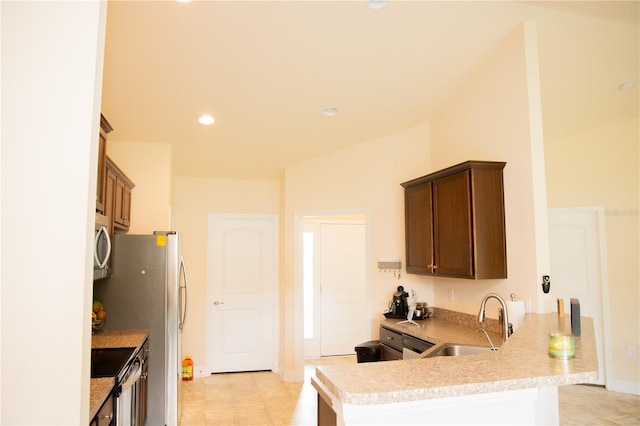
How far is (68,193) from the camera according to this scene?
49.9 inches

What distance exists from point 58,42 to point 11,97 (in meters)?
0.21

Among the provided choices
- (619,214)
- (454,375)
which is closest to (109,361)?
(454,375)

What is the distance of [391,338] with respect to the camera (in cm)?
402

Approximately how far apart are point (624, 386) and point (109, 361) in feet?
16.5

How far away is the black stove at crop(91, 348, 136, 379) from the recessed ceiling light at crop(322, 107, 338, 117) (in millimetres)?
2470

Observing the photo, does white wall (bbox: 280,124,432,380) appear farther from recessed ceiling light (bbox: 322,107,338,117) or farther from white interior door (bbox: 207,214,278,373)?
recessed ceiling light (bbox: 322,107,338,117)

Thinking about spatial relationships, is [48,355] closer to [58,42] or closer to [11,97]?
[11,97]

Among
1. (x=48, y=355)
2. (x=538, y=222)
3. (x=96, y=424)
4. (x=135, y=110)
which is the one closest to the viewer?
(x=48, y=355)

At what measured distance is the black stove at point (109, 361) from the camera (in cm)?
235

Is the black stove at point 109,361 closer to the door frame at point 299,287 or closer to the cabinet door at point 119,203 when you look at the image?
the cabinet door at point 119,203

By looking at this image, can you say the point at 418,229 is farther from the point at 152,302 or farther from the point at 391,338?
the point at 152,302

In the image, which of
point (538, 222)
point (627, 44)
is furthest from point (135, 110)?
point (627, 44)

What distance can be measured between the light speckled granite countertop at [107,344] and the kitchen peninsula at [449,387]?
1086 millimetres

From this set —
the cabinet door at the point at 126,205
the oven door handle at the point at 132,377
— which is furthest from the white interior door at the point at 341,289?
the oven door handle at the point at 132,377
